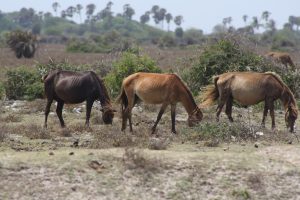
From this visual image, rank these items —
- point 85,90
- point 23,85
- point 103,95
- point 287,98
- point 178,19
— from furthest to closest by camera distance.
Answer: point 178,19
point 23,85
point 287,98
point 85,90
point 103,95

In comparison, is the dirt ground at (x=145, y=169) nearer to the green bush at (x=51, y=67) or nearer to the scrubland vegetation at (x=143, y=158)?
the scrubland vegetation at (x=143, y=158)

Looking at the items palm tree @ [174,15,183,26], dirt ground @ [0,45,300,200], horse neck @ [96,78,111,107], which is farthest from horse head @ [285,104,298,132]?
palm tree @ [174,15,183,26]

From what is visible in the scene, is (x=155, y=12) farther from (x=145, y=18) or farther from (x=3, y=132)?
(x=3, y=132)

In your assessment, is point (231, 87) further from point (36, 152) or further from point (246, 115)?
point (36, 152)

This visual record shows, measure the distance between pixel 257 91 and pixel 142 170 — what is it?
5969 millimetres

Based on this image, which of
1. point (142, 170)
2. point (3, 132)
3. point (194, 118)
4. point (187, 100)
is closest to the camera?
point (142, 170)

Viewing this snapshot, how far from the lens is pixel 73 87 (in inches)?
589

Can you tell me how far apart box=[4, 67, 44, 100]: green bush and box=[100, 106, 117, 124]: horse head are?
20.5ft

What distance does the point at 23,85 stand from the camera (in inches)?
835

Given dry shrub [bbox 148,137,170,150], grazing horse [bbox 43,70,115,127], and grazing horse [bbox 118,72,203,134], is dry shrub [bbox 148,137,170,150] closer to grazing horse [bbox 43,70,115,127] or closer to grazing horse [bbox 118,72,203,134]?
grazing horse [bbox 118,72,203,134]

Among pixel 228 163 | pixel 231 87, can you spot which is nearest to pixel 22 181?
pixel 228 163

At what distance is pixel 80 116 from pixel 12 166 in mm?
7278

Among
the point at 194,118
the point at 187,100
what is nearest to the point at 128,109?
the point at 187,100

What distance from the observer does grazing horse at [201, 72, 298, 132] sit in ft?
50.2
